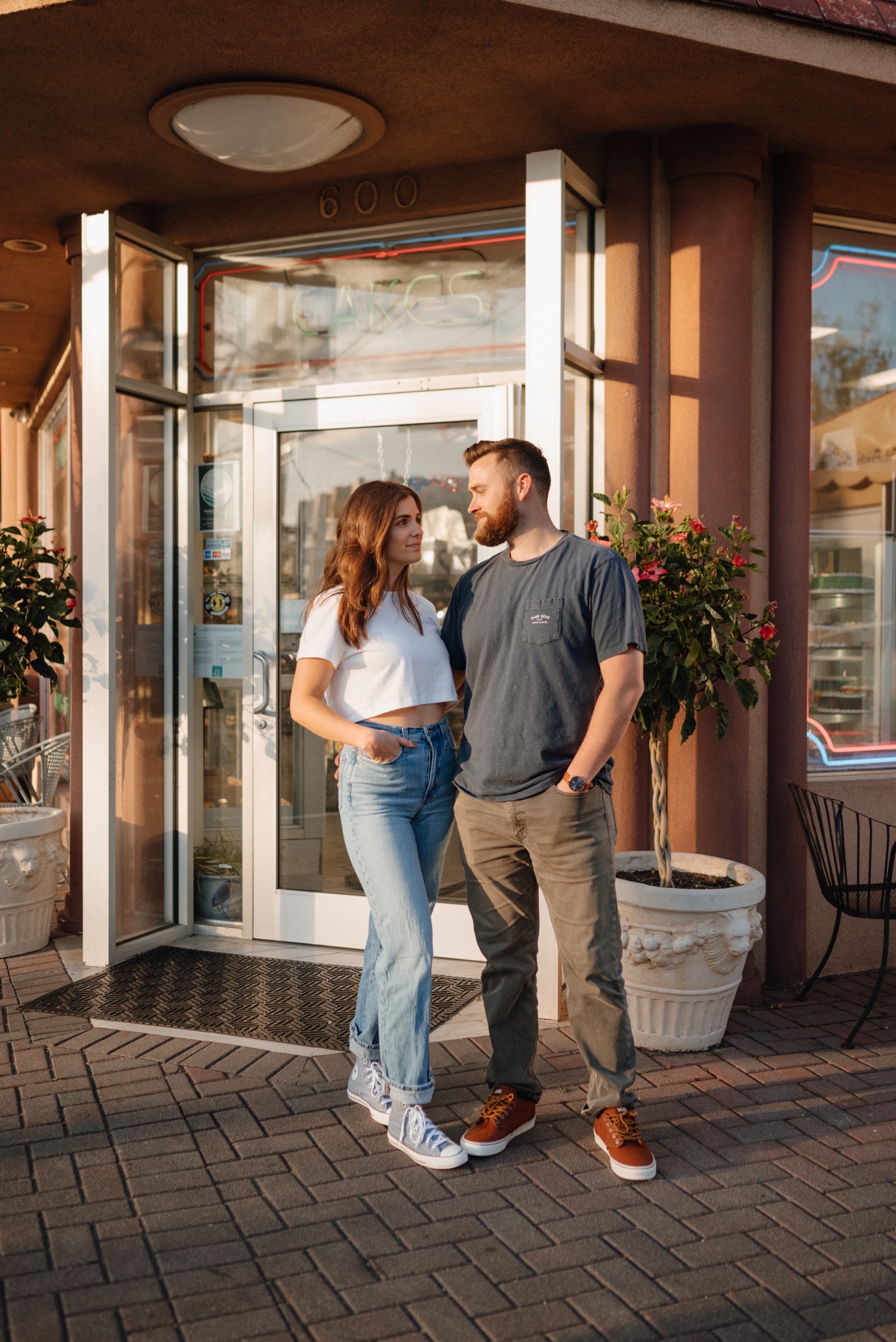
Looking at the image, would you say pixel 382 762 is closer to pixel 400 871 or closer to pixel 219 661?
pixel 400 871

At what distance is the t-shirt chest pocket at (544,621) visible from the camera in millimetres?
3291

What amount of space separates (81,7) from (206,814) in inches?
138

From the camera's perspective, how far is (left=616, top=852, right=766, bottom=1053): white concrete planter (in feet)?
13.9

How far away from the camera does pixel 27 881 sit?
557 centimetres

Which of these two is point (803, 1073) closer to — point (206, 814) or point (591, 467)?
point (591, 467)

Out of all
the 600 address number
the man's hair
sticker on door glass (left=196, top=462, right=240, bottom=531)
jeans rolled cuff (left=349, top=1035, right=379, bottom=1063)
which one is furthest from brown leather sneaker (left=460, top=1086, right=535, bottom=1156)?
the 600 address number

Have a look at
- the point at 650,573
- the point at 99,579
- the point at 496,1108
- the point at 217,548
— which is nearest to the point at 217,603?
the point at 217,548

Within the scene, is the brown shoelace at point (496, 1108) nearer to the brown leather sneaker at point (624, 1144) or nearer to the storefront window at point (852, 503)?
the brown leather sneaker at point (624, 1144)

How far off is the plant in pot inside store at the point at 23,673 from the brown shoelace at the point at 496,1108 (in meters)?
2.89

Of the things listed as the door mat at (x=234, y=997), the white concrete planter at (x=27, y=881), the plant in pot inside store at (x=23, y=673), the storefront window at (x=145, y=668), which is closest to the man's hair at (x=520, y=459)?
the door mat at (x=234, y=997)

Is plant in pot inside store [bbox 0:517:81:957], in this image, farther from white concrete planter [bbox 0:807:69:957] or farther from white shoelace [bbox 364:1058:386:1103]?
white shoelace [bbox 364:1058:386:1103]

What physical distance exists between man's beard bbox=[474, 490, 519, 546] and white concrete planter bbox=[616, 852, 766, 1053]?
152cm

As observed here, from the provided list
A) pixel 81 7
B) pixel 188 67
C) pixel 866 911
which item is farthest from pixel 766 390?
pixel 81 7

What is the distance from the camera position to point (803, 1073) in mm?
4113
